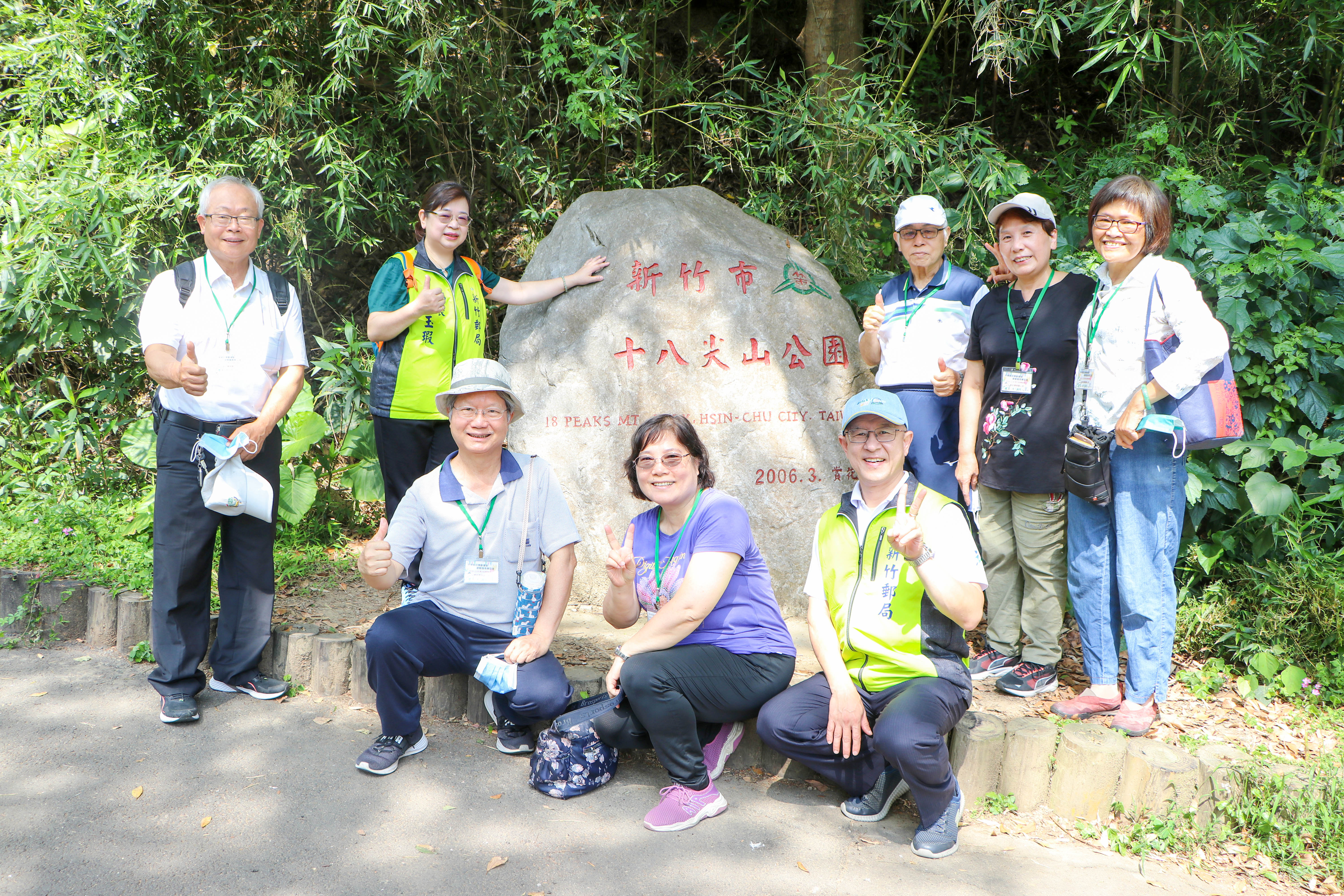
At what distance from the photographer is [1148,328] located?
106 inches

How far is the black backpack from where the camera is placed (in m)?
3.03

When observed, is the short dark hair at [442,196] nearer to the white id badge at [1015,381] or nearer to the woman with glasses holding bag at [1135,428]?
the white id badge at [1015,381]

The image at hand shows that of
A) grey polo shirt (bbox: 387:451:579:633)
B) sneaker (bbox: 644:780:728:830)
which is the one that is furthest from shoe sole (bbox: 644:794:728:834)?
grey polo shirt (bbox: 387:451:579:633)

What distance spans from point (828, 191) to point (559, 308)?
138 centimetres

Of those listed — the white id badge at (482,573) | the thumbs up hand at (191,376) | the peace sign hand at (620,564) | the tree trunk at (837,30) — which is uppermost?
the tree trunk at (837,30)

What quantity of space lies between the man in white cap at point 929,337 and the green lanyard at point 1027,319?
0.70 ft

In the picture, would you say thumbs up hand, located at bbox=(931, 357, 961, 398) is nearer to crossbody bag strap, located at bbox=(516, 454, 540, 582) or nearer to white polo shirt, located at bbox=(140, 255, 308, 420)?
crossbody bag strap, located at bbox=(516, 454, 540, 582)

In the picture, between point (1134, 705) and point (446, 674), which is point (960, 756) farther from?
point (446, 674)

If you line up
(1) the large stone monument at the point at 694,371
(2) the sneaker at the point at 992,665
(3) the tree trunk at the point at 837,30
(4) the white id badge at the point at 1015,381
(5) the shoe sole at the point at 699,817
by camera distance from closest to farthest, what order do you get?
(5) the shoe sole at the point at 699,817 < (4) the white id badge at the point at 1015,381 < (2) the sneaker at the point at 992,665 < (1) the large stone monument at the point at 694,371 < (3) the tree trunk at the point at 837,30

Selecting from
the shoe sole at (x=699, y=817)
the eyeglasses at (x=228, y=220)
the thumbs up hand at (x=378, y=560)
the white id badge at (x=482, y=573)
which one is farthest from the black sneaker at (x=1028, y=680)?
the eyeglasses at (x=228, y=220)

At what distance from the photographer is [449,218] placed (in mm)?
3477

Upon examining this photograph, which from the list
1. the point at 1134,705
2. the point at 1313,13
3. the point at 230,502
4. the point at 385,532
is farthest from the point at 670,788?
the point at 1313,13

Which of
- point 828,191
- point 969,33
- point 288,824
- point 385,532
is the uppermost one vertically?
point 969,33

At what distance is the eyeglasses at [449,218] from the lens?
11.4ft
